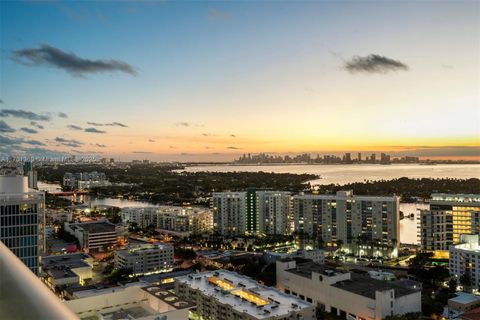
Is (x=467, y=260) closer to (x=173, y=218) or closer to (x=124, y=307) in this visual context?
(x=124, y=307)

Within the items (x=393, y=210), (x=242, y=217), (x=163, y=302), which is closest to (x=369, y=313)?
(x=163, y=302)

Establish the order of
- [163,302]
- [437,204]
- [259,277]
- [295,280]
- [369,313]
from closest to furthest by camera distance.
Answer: [163,302], [369,313], [295,280], [259,277], [437,204]

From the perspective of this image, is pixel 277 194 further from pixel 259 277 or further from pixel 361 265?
pixel 259 277

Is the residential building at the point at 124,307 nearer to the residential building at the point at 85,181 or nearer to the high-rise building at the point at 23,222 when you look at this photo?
the high-rise building at the point at 23,222

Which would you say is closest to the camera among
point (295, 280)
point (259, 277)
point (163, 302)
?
point (163, 302)

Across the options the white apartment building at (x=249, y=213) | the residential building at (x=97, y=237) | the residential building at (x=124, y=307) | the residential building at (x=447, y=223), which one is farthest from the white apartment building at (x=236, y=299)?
the white apartment building at (x=249, y=213)

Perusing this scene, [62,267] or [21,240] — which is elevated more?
[21,240]
